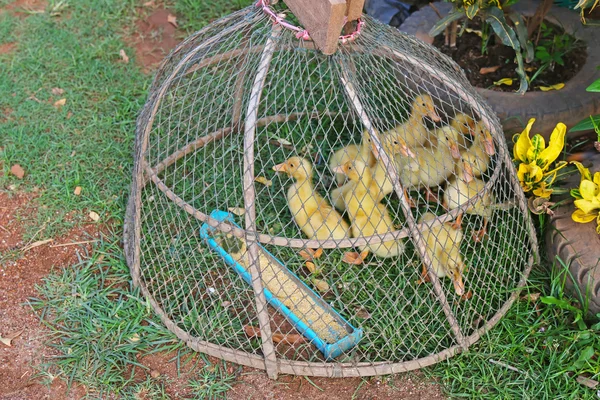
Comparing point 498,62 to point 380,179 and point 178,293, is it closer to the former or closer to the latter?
point 380,179

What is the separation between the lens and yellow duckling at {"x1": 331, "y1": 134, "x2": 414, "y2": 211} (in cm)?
265

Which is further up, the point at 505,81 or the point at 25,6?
the point at 505,81

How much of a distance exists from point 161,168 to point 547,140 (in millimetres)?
1899

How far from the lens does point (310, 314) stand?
2.63 meters

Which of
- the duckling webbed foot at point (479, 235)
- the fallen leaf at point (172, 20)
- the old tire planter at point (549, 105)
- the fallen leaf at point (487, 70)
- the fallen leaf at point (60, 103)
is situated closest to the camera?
the duckling webbed foot at point (479, 235)

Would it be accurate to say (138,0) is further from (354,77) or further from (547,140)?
(547,140)

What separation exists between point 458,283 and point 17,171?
7.61ft

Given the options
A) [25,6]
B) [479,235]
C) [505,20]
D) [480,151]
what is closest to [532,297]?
[479,235]

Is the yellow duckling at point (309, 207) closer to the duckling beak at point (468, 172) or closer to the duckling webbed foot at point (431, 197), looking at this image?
the duckling webbed foot at point (431, 197)

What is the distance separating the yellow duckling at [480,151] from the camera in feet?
8.89

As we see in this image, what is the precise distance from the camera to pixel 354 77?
7.93 feet

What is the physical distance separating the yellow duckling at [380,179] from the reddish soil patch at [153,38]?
5.98 ft

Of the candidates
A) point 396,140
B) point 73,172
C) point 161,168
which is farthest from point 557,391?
point 73,172

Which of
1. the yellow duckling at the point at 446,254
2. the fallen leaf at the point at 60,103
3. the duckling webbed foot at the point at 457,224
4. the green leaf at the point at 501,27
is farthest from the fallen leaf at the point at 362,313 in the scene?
the fallen leaf at the point at 60,103
